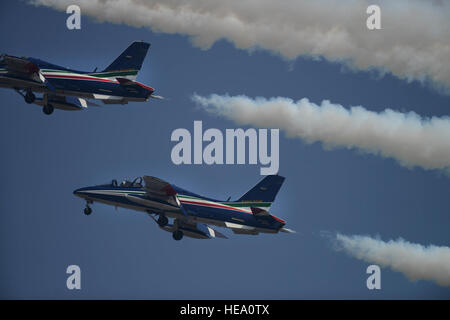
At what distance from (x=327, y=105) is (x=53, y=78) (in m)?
20.3

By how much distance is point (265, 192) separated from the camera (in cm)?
6284

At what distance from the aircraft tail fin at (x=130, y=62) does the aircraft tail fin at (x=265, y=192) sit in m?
9.56

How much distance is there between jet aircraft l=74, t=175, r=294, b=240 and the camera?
61.3 meters

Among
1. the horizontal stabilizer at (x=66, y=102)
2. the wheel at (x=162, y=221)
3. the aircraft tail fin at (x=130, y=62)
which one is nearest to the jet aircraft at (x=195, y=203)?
the wheel at (x=162, y=221)

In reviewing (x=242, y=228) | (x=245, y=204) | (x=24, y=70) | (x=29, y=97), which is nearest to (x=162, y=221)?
(x=242, y=228)

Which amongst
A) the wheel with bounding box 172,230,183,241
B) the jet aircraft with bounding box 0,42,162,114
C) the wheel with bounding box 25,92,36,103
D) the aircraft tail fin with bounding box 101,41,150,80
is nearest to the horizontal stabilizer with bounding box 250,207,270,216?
the wheel with bounding box 172,230,183,241

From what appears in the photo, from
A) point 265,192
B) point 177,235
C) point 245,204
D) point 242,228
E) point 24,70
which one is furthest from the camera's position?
point 177,235

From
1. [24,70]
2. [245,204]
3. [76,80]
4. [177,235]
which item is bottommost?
[177,235]

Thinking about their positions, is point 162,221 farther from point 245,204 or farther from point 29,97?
point 29,97

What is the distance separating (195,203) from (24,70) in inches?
482

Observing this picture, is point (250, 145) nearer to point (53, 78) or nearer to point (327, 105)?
point (327, 105)
